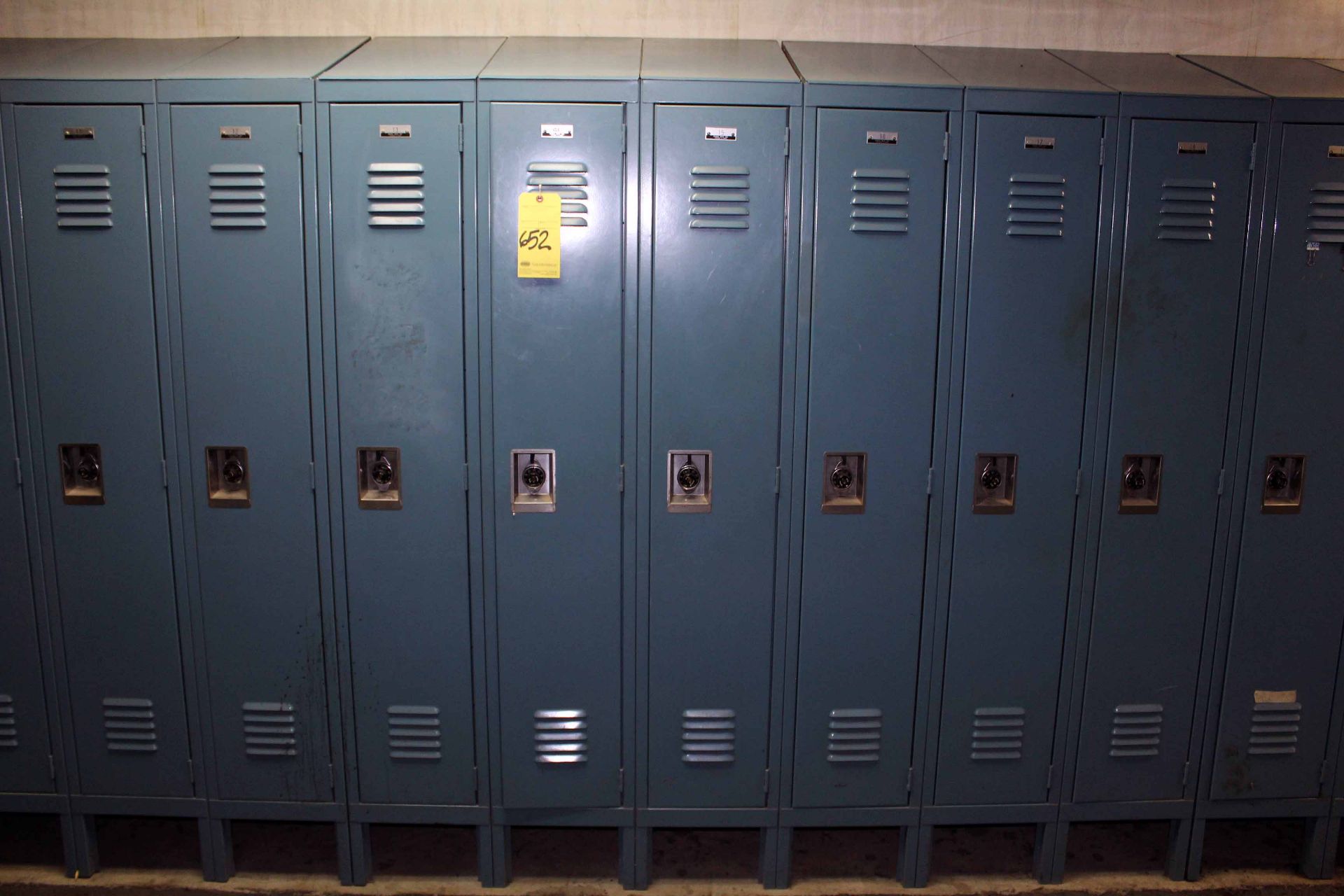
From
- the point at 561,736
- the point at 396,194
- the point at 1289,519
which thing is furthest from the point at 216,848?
the point at 1289,519

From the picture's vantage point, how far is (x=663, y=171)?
7.37 feet

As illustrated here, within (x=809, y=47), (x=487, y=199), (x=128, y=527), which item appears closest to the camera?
(x=487, y=199)

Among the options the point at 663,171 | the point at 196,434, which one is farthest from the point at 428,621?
the point at 663,171

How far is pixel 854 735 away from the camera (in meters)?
2.49

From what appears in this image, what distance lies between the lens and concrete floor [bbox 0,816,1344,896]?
→ 8.40 ft

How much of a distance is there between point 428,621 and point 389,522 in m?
0.35

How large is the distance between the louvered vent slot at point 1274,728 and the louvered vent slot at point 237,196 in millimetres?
3636

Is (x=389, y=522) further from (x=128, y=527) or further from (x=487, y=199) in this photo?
(x=487, y=199)

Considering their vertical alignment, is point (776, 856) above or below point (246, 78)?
below

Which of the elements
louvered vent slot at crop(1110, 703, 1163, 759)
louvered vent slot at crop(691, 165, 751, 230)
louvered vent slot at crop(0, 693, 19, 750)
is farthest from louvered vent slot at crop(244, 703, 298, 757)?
louvered vent slot at crop(1110, 703, 1163, 759)

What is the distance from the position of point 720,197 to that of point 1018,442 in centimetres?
122

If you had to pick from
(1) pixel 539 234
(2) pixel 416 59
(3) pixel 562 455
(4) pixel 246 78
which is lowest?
(3) pixel 562 455

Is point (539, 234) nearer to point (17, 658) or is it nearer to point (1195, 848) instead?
point (17, 658)

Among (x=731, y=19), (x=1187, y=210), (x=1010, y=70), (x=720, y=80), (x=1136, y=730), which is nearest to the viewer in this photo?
(x=720, y=80)
